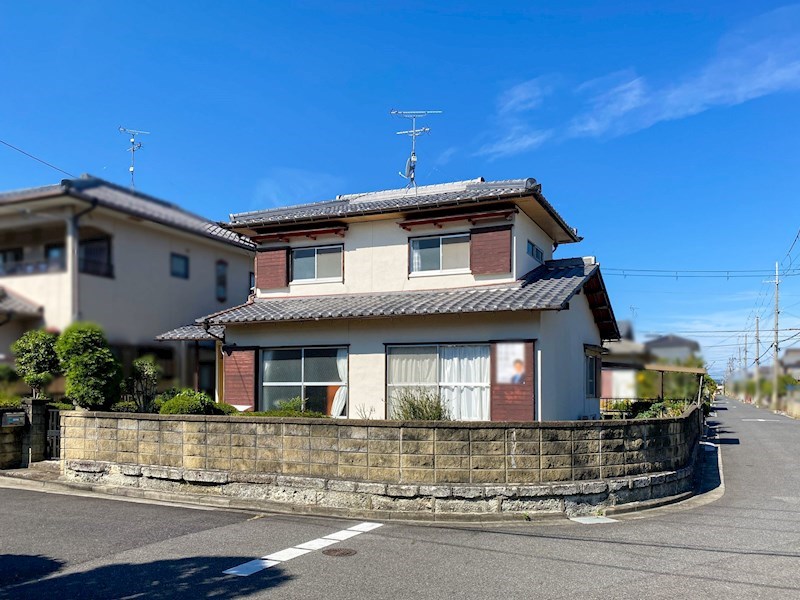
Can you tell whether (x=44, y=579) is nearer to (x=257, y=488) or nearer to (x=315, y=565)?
(x=315, y=565)

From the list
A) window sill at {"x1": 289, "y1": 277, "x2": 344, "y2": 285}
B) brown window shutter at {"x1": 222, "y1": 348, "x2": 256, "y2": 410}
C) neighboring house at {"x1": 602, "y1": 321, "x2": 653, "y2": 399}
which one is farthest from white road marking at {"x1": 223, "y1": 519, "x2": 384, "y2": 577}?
window sill at {"x1": 289, "y1": 277, "x2": 344, "y2": 285}

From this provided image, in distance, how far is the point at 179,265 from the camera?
225 centimetres

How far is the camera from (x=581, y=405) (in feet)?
53.0

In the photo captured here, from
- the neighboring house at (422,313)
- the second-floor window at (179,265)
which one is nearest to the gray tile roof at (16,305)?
the second-floor window at (179,265)

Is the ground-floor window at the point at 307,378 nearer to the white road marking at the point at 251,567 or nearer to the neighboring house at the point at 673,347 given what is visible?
the white road marking at the point at 251,567

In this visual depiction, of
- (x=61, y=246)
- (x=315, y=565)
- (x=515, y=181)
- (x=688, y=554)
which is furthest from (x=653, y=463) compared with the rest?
(x=61, y=246)

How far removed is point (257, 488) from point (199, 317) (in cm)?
861

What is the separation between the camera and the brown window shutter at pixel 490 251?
14820 mm

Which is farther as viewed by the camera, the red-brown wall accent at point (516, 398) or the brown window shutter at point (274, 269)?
the brown window shutter at point (274, 269)

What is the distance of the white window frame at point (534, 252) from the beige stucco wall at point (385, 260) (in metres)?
0.17

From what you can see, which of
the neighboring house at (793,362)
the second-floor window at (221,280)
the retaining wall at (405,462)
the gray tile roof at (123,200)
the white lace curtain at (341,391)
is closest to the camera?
the gray tile roof at (123,200)

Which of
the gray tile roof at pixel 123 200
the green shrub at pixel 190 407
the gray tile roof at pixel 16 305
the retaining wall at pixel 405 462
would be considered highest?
the gray tile roof at pixel 123 200

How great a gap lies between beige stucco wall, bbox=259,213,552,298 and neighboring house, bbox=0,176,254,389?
13005 mm

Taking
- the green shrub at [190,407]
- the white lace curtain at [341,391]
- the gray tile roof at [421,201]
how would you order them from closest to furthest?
the green shrub at [190,407] < the gray tile roof at [421,201] < the white lace curtain at [341,391]
